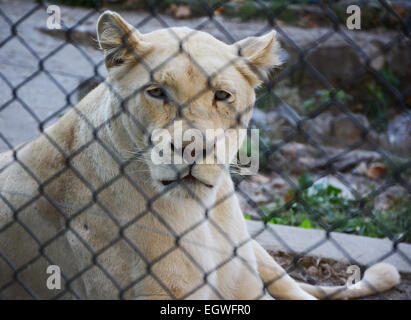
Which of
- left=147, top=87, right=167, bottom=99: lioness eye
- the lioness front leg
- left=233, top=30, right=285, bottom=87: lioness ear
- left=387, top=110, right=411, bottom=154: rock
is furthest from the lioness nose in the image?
left=387, top=110, right=411, bottom=154: rock

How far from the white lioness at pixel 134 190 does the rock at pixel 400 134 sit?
183 inches

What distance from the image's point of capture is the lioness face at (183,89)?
204cm

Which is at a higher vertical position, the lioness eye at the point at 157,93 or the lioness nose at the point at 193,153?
the lioness eye at the point at 157,93

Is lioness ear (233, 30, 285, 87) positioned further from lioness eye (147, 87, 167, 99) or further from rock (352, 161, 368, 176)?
rock (352, 161, 368, 176)

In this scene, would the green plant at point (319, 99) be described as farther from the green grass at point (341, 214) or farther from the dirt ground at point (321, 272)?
the dirt ground at point (321, 272)

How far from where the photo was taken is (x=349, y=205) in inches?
186

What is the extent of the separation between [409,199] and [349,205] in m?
0.58

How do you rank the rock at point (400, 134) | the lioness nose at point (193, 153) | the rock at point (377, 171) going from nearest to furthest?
the lioness nose at point (193, 153) → the rock at point (377, 171) → the rock at point (400, 134)

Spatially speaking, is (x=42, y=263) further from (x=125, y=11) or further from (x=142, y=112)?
(x=125, y=11)

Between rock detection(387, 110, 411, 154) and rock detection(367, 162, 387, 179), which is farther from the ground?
rock detection(367, 162, 387, 179)

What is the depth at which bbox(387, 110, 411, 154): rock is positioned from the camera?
22.2 ft

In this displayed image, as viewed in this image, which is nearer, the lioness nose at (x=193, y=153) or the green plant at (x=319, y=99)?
the lioness nose at (x=193, y=153)

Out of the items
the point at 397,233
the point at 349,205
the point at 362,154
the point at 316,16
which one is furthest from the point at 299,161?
the point at 316,16

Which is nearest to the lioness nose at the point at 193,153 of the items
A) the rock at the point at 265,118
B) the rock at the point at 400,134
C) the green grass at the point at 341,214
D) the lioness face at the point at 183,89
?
the lioness face at the point at 183,89
